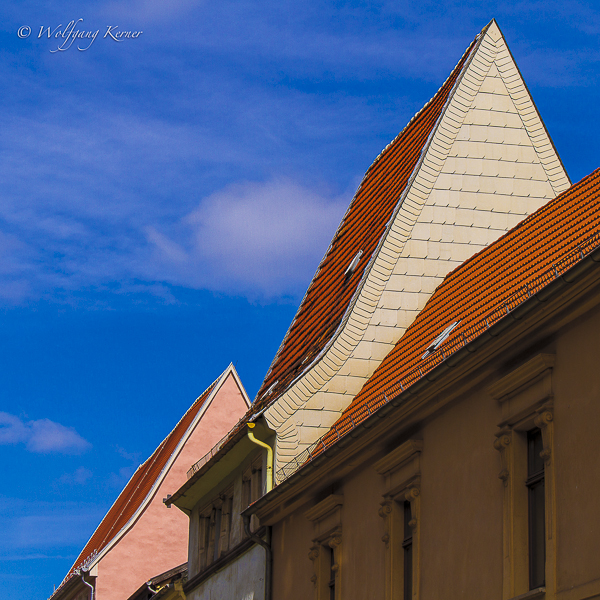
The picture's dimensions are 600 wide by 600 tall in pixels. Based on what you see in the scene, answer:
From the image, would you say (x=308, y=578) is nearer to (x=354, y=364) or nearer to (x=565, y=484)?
(x=354, y=364)

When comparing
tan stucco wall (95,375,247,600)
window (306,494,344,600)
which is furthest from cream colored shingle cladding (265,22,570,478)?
tan stucco wall (95,375,247,600)

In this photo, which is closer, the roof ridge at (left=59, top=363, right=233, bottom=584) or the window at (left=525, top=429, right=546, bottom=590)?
the window at (left=525, top=429, right=546, bottom=590)

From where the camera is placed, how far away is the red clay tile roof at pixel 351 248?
21.4 meters

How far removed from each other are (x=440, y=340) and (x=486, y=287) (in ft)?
3.49

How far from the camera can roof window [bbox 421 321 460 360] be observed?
16.3 metres

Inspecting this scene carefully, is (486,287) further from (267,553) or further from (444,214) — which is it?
(267,553)

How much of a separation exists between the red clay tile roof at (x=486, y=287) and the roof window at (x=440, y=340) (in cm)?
12

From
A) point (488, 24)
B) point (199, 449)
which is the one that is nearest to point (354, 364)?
point (488, 24)

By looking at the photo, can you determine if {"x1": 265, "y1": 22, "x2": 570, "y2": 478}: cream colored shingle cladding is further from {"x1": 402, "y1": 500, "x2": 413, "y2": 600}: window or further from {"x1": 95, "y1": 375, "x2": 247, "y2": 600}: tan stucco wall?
{"x1": 95, "y1": 375, "x2": 247, "y2": 600}: tan stucco wall

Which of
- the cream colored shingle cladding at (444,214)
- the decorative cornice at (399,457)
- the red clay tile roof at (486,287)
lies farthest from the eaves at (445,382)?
the cream colored shingle cladding at (444,214)

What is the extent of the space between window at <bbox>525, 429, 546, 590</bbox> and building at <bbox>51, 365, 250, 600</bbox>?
24174mm

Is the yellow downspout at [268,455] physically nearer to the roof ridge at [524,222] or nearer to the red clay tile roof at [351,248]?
the red clay tile roof at [351,248]

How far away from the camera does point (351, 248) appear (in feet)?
77.4

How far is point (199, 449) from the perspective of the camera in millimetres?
37031
